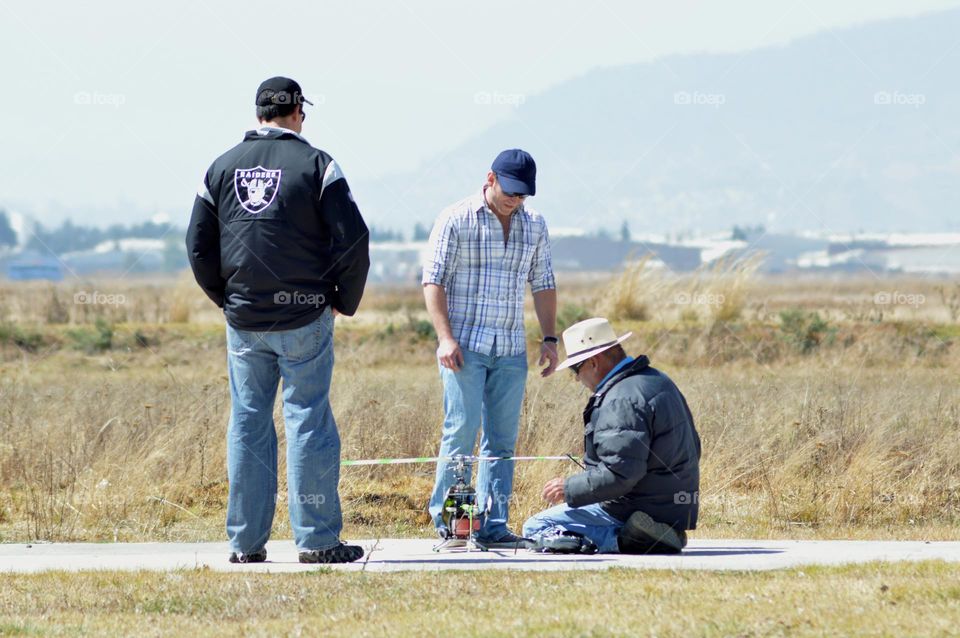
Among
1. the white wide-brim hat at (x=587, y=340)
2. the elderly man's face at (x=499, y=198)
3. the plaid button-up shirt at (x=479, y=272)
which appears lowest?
the white wide-brim hat at (x=587, y=340)

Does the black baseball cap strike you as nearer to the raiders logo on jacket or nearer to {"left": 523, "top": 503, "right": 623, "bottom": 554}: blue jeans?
the raiders logo on jacket

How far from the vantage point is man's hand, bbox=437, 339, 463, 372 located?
26.1ft

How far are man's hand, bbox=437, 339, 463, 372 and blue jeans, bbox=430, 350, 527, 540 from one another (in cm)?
5

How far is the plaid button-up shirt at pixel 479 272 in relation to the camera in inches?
321

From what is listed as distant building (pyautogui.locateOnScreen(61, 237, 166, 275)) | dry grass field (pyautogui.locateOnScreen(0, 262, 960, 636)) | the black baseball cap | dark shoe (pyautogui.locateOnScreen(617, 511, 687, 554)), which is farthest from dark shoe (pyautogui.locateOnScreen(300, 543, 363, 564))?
distant building (pyautogui.locateOnScreen(61, 237, 166, 275))

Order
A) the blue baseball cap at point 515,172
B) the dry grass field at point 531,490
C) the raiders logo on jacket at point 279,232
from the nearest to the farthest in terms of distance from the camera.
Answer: the dry grass field at point 531,490 → the raiders logo on jacket at point 279,232 → the blue baseball cap at point 515,172

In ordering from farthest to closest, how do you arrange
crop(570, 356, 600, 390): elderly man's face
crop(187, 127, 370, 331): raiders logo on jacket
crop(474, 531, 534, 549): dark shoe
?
crop(474, 531, 534, 549): dark shoe
crop(570, 356, 600, 390): elderly man's face
crop(187, 127, 370, 331): raiders logo on jacket

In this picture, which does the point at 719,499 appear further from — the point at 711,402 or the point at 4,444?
the point at 4,444

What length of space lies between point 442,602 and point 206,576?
1369 mm

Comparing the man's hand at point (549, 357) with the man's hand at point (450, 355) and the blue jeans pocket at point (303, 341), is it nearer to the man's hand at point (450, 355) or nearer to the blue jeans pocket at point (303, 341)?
the man's hand at point (450, 355)

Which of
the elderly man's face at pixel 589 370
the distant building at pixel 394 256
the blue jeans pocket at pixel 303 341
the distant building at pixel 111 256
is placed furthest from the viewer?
the distant building at pixel 394 256

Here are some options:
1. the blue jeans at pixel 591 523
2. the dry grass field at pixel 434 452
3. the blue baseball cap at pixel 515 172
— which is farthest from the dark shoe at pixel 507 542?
the blue baseball cap at pixel 515 172

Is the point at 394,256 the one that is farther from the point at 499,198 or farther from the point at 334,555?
the point at 334,555

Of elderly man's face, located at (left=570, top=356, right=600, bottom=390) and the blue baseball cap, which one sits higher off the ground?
the blue baseball cap
